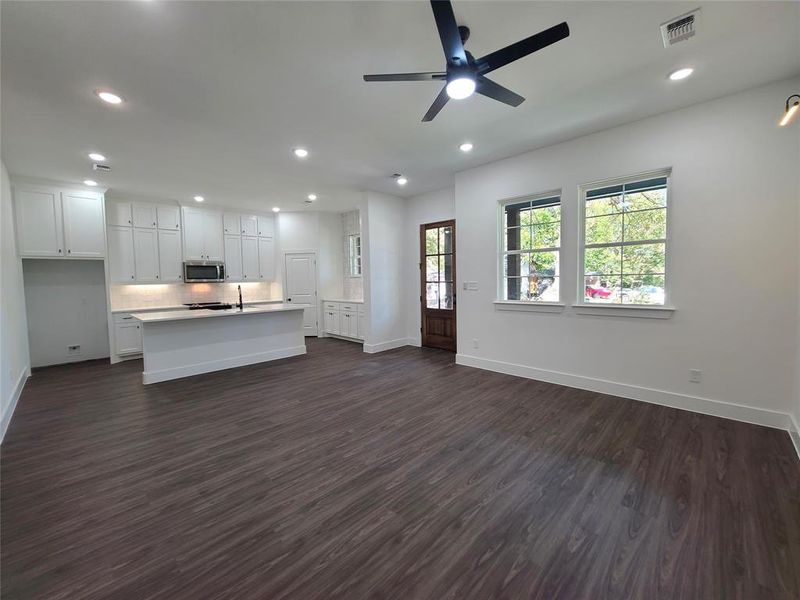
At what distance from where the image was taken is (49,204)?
5109 millimetres

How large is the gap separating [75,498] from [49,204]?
5305 mm

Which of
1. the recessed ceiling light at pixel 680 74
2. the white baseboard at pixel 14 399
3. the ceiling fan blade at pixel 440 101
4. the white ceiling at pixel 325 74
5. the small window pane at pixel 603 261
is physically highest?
the recessed ceiling light at pixel 680 74

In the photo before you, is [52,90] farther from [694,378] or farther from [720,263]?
[694,378]

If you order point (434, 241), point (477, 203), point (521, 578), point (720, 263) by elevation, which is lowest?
point (521, 578)

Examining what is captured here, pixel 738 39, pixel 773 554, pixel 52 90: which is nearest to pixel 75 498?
pixel 52 90

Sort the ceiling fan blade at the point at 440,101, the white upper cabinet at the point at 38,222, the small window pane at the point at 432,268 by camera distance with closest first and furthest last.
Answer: the ceiling fan blade at the point at 440,101
the white upper cabinet at the point at 38,222
the small window pane at the point at 432,268

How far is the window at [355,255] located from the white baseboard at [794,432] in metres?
6.88

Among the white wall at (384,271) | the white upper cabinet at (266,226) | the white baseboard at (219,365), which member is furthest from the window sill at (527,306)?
the white upper cabinet at (266,226)

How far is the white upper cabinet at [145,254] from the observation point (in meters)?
6.09

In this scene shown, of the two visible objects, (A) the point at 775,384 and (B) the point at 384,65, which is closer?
(B) the point at 384,65

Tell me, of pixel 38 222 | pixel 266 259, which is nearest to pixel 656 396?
pixel 266 259

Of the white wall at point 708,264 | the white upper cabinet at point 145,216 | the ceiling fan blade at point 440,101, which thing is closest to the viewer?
the ceiling fan blade at point 440,101

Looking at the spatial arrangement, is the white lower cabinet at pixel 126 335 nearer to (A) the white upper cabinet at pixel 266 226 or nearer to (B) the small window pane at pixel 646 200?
(A) the white upper cabinet at pixel 266 226

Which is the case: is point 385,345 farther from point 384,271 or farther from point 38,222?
point 38,222
